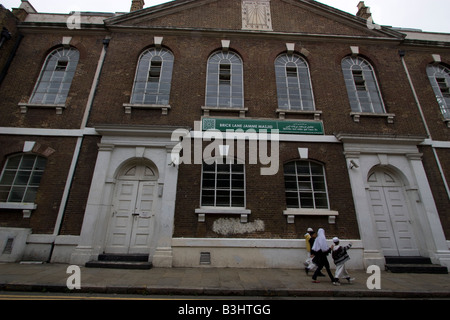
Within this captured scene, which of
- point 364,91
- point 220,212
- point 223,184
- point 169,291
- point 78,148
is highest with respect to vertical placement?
point 364,91

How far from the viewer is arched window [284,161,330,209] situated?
8.18 metres

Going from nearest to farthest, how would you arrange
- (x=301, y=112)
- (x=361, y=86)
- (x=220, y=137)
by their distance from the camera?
(x=220, y=137)
(x=301, y=112)
(x=361, y=86)

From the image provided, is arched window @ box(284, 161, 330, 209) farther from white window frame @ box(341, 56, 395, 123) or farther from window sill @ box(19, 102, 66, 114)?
window sill @ box(19, 102, 66, 114)

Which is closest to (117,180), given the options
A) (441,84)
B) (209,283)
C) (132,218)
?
(132,218)

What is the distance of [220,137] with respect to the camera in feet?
28.1

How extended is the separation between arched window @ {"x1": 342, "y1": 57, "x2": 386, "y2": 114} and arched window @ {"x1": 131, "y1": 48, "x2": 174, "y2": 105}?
8.36 m

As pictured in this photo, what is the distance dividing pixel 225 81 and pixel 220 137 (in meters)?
3.07

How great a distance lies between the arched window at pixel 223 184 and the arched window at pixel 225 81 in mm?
2776

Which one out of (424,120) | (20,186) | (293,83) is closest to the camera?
(20,186)

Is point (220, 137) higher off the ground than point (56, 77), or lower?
lower

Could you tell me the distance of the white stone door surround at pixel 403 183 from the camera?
7.64m

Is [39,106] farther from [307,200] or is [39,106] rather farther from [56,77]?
[307,200]

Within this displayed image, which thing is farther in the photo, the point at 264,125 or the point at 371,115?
the point at 371,115
